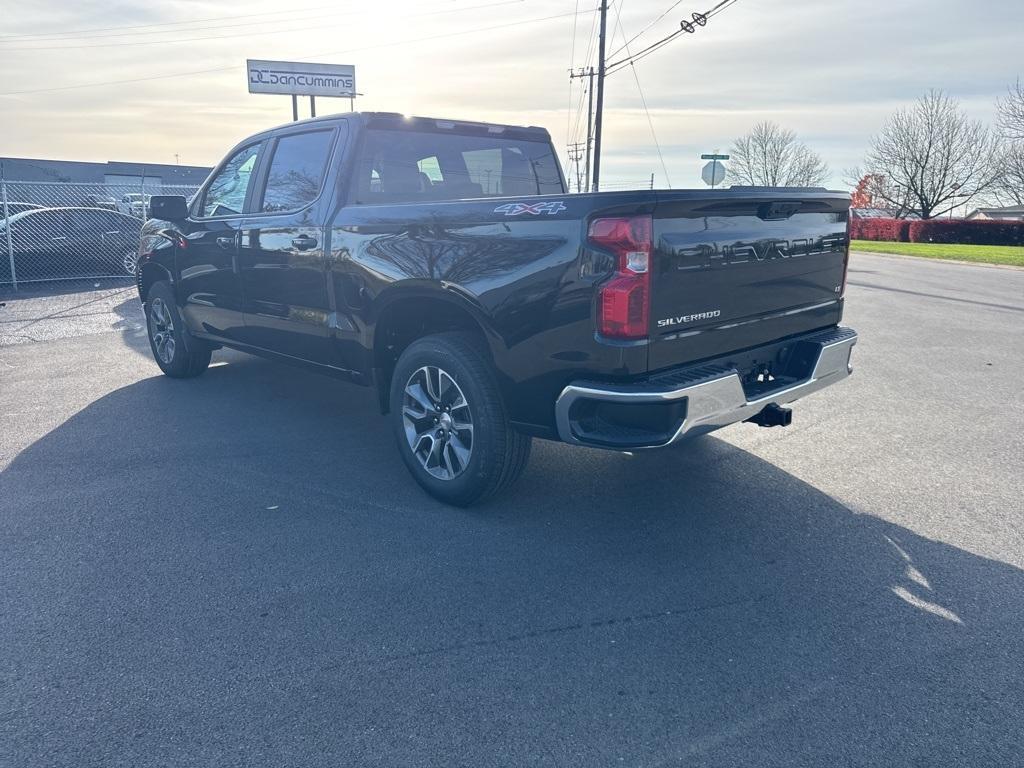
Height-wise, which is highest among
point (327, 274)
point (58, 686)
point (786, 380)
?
point (327, 274)

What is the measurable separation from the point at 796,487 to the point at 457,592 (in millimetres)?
2208

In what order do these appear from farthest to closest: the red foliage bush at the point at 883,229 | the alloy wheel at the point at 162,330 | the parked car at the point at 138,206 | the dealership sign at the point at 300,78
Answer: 1. the red foliage bush at the point at 883,229
2. the dealership sign at the point at 300,78
3. the parked car at the point at 138,206
4. the alloy wheel at the point at 162,330

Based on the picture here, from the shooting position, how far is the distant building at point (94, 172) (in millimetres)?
54219

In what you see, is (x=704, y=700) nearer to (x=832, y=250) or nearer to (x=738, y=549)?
(x=738, y=549)

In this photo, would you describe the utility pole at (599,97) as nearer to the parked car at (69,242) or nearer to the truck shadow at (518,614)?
the parked car at (69,242)

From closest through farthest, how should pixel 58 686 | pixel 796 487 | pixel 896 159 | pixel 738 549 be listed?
pixel 58 686 < pixel 738 549 < pixel 796 487 < pixel 896 159

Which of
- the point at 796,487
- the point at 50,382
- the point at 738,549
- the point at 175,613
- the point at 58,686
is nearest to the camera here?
the point at 58,686

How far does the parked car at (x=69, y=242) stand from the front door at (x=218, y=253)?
29.5ft

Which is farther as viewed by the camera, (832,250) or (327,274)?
(327,274)

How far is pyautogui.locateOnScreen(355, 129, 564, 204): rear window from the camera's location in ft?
16.5

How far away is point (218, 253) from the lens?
19.9 ft

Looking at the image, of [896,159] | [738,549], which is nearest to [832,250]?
[738,549]

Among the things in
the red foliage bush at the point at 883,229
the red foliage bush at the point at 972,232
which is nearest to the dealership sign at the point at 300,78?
the red foliage bush at the point at 883,229

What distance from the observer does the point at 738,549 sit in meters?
3.87
